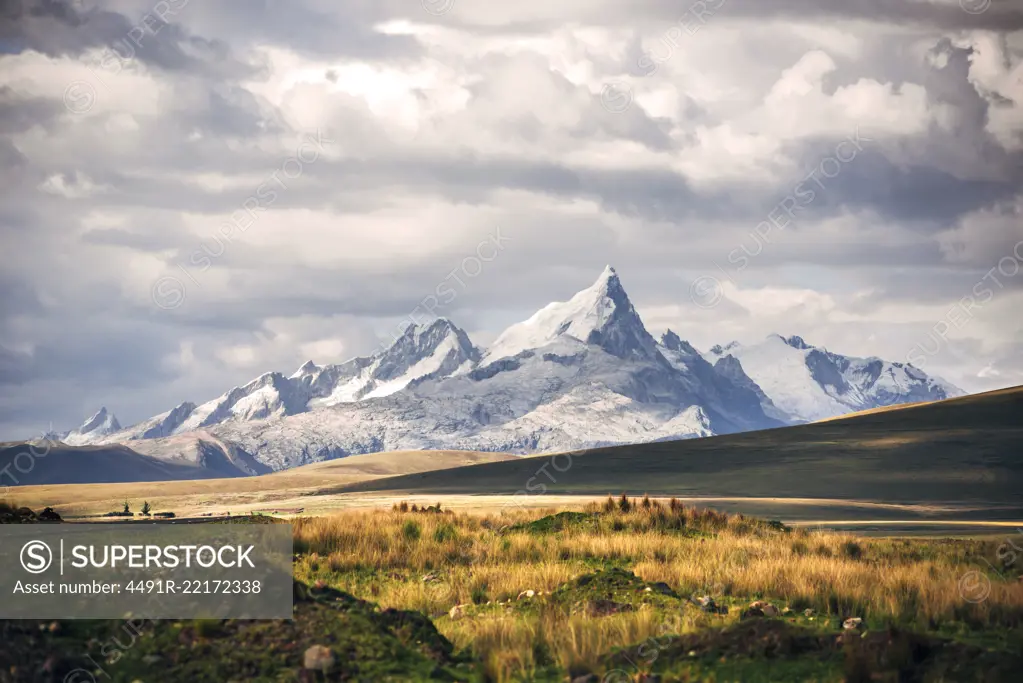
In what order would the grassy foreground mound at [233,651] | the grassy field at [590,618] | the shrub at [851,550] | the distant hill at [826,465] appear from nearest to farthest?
the grassy foreground mound at [233,651] → the grassy field at [590,618] → the shrub at [851,550] → the distant hill at [826,465]

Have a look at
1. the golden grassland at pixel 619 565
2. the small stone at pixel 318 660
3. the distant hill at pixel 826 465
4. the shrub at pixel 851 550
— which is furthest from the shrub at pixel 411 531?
the distant hill at pixel 826 465

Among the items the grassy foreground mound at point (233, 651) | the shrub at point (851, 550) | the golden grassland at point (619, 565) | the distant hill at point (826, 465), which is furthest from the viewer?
the distant hill at point (826, 465)

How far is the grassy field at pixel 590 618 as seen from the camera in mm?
13055

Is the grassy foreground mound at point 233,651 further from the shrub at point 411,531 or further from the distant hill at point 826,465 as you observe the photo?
the distant hill at point 826,465

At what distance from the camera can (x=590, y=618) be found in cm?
1645

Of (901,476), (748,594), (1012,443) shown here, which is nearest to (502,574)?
(748,594)

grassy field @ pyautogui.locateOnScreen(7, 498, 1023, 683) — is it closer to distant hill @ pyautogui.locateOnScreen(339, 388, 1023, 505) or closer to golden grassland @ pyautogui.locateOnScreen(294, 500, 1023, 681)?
golden grassland @ pyautogui.locateOnScreen(294, 500, 1023, 681)

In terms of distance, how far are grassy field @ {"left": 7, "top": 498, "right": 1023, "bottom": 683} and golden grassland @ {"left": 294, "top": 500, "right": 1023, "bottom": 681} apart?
58 millimetres

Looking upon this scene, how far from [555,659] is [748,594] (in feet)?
24.0

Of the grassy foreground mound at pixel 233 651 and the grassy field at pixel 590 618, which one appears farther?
the grassy field at pixel 590 618

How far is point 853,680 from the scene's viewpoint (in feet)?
40.9

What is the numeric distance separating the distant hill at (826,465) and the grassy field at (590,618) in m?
65.2

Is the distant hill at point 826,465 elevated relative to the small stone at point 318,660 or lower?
elevated

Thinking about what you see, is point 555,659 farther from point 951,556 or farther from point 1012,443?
point 1012,443
